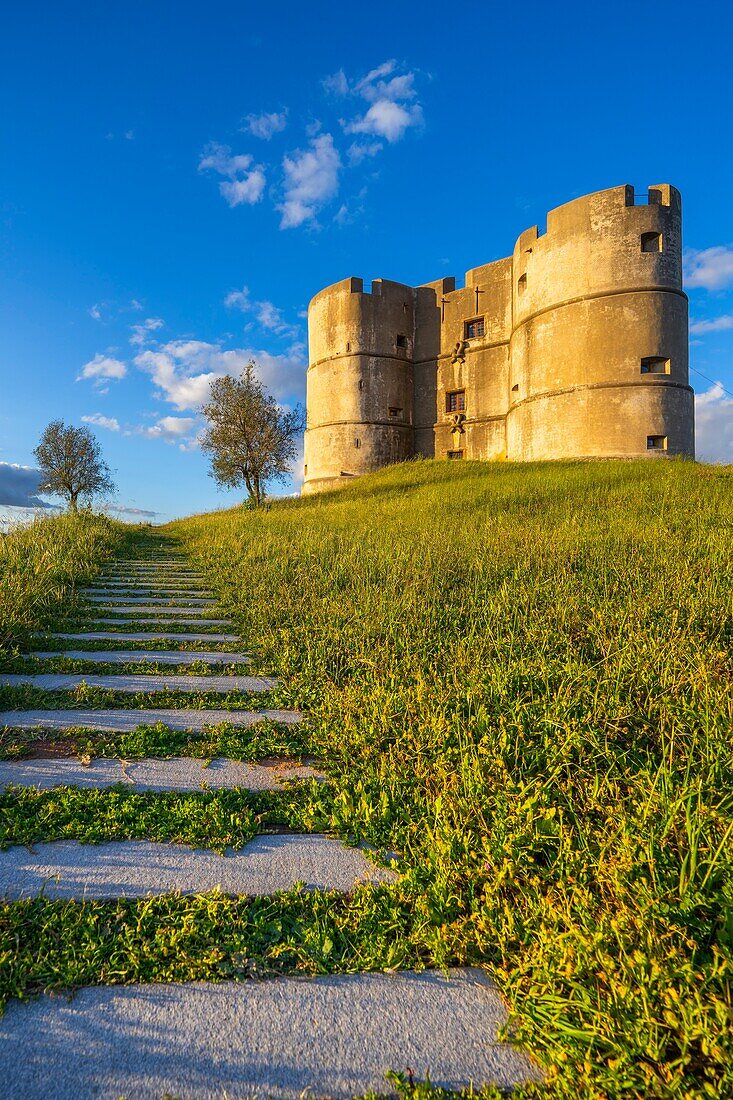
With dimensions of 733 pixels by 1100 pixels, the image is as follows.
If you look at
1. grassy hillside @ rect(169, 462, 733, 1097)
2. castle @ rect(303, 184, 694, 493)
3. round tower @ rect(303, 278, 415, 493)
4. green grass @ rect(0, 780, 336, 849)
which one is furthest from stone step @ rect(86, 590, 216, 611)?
round tower @ rect(303, 278, 415, 493)

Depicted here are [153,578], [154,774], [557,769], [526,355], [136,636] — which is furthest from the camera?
[526,355]

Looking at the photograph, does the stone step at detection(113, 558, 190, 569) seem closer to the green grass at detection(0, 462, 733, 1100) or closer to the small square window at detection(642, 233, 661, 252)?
the green grass at detection(0, 462, 733, 1100)

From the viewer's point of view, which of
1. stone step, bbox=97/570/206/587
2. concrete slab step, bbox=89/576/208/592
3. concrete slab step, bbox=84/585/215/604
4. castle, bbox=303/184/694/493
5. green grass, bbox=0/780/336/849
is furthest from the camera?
castle, bbox=303/184/694/493

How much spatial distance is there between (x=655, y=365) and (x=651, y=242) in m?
4.92

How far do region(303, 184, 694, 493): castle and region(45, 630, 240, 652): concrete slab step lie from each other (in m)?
21.5

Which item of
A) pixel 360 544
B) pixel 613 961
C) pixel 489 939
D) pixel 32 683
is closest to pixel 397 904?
pixel 489 939

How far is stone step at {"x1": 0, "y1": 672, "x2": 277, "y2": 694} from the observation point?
3.72 metres

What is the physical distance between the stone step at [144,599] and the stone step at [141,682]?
2383 mm

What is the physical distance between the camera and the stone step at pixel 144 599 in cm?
652

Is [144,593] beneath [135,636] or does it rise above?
above

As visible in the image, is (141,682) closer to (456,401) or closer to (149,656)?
(149,656)

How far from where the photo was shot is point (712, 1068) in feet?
3.92

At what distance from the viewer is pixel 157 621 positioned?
5.64 meters

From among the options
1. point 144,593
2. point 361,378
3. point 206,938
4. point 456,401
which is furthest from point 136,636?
point 456,401
